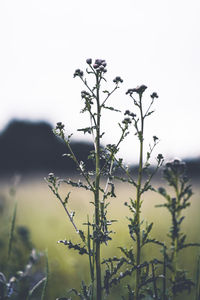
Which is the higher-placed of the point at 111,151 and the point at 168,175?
the point at 111,151

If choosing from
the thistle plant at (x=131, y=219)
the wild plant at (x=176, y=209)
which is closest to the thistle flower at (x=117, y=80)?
the thistle plant at (x=131, y=219)

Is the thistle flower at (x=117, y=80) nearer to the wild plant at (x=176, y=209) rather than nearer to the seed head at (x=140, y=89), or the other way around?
the seed head at (x=140, y=89)

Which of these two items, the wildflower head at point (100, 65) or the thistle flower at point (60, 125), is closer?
the wildflower head at point (100, 65)

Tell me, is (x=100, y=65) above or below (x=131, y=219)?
above

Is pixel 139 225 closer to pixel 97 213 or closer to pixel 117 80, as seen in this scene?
pixel 97 213

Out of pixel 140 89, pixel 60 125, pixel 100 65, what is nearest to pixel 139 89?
pixel 140 89

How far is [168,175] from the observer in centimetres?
160

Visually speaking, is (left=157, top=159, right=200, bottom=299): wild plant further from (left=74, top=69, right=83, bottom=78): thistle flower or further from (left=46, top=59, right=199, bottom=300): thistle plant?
(left=74, top=69, right=83, bottom=78): thistle flower

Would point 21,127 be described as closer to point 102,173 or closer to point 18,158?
point 18,158

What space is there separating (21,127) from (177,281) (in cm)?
5312

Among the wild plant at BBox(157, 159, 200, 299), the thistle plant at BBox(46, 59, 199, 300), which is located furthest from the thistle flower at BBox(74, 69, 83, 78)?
the wild plant at BBox(157, 159, 200, 299)

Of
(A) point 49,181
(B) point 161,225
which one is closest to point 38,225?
(B) point 161,225

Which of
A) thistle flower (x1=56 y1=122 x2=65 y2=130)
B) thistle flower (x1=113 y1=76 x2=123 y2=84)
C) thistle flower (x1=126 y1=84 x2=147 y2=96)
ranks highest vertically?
thistle flower (x1=113 y1=76 x2=123 y2=84)

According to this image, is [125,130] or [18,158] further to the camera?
[18,158]
